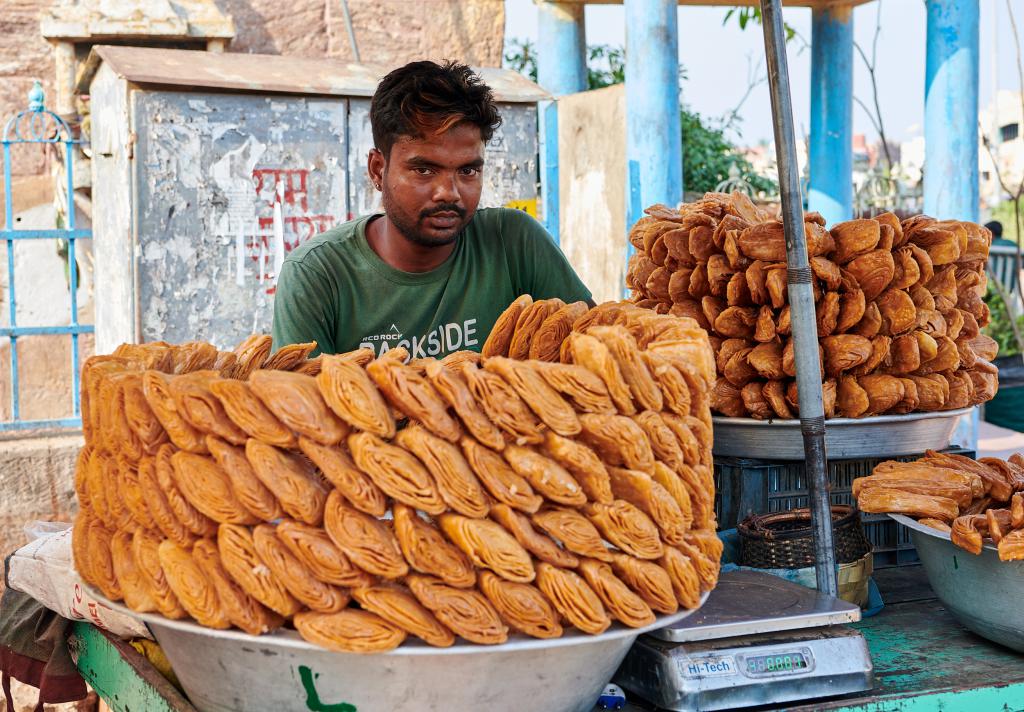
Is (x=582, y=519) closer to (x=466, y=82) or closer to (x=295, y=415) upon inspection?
(x=295, y=415)

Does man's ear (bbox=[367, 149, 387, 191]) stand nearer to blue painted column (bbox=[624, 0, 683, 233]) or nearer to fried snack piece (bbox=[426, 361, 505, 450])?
fried snack piece (bbox=[426, 361, 505, 450])

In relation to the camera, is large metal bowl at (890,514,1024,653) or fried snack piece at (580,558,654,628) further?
large metal bowl at (890,514,1024,653)

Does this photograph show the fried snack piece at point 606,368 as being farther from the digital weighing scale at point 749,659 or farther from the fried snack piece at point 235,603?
the fried snack piece at point 235,603

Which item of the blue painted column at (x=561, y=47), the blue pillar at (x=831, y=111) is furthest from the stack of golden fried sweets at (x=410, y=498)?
the blue painted column at (x=561, y=47)

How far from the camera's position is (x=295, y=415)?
3.97ft

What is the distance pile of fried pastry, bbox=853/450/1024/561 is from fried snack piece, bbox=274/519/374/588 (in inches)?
38.7

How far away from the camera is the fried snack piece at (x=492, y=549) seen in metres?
1.20

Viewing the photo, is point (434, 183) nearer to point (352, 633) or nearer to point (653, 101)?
point (352, 633)

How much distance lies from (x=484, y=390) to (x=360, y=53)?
520 cm

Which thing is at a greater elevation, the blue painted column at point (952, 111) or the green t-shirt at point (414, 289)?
the blue painted column at point (952, 111)

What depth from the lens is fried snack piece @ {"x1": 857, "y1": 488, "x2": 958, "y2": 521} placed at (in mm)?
1758

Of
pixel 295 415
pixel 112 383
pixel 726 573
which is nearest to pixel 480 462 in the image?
pixel 295 415

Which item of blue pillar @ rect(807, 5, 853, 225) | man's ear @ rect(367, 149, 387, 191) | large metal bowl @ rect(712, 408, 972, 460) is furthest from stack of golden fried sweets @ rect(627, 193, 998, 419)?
blue pillar @ rect(807, 5, 853, 225)

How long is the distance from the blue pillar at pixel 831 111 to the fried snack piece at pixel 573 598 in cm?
479
